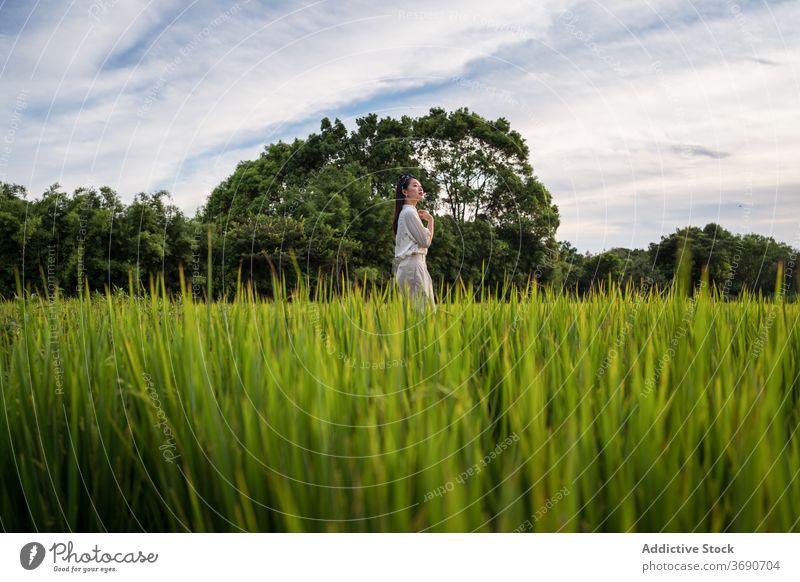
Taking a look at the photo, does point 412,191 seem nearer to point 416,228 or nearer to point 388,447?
point 416,228

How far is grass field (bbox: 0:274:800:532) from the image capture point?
1.38m

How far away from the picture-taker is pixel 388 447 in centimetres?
141

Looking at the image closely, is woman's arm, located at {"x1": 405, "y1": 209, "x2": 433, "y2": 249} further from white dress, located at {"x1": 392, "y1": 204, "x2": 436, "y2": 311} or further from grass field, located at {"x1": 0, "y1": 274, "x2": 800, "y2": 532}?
grass field, located at {"x1": 0, "y1": 274, "x2": 800, "y2": 532}

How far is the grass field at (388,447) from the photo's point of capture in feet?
4.53
